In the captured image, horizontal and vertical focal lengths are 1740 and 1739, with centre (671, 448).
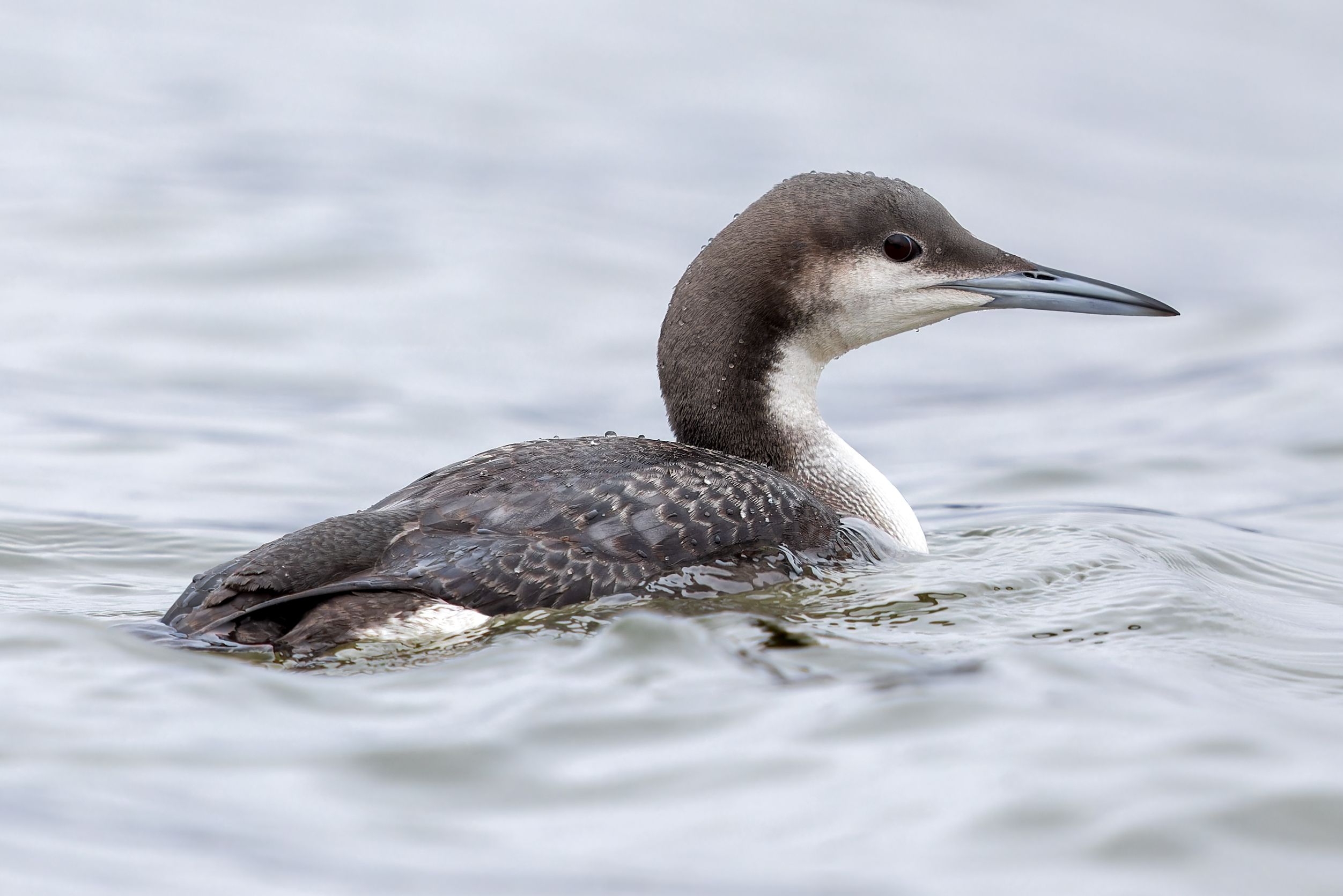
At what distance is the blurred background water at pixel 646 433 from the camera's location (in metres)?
3.26

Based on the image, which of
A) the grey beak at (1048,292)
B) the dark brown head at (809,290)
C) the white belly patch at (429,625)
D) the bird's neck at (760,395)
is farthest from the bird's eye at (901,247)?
the white belly patch at (429,625)

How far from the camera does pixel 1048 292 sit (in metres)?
5.66

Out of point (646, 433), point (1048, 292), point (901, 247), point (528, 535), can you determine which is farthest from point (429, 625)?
point (646, 433)

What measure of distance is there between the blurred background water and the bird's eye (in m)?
0.99

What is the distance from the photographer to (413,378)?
928 centimetres

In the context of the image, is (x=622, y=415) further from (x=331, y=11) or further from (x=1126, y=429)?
(x=331, y=11)

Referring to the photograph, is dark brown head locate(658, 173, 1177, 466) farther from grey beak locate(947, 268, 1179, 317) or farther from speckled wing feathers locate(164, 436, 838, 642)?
speckled wing feathers locate(164, 436, 838, 642)

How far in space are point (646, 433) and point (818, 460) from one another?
129 inches

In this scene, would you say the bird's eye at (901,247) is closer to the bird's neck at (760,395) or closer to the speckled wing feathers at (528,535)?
the bird's neck at (760,395)

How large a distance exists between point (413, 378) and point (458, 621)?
5103 millimetres

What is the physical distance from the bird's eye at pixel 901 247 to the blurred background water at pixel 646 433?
3.25 ft

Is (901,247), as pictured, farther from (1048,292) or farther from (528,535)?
(528,535)

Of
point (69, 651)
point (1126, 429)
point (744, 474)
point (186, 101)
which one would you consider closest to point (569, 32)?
point (186, 101)

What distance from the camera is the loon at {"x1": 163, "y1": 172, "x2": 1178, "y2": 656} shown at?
4.32 m
